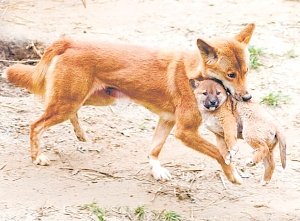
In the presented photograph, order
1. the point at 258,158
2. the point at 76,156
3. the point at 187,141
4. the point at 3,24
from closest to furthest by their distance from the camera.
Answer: the point at 258,158, the point at 187,141, the point at 76,156, the point at 3,24

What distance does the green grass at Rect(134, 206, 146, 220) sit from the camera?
670 centimetres

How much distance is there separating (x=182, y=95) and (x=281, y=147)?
1.07m

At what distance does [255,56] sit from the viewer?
9828mm

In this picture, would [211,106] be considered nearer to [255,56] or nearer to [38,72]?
[38,72]

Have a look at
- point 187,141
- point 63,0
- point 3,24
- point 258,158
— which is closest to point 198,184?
point 187,141

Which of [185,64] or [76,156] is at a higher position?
[185,64]

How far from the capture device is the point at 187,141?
286 inches

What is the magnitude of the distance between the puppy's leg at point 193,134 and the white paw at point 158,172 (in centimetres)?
42

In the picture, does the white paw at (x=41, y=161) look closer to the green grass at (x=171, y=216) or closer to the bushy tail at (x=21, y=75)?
the bushy tail at (x=21, y=75)

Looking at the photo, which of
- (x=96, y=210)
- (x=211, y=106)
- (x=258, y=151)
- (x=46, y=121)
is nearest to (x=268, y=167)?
(x=258, y=151)

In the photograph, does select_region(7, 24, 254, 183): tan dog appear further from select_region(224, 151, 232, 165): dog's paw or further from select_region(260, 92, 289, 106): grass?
select_region(260, 92, 289, 106): grass

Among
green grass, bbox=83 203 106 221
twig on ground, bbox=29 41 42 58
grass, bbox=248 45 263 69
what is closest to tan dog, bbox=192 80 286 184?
green grass, bbox=83 203 106 221

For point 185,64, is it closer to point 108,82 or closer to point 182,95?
point 182,95

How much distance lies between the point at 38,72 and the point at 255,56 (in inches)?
125
